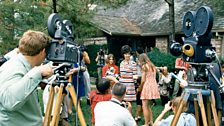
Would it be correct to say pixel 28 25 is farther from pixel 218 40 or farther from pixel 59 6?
pixel 218 40

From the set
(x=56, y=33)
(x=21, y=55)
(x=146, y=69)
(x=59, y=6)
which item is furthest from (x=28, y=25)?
(x=21, y=55)

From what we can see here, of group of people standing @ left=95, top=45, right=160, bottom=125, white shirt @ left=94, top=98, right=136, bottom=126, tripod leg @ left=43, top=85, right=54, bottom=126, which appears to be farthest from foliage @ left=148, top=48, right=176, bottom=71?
tripod leg @ left=43, top=85, right=54, bottom=126

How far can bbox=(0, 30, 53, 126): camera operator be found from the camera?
96.3 inches

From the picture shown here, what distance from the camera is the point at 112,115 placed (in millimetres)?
3957

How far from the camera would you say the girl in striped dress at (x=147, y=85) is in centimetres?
703

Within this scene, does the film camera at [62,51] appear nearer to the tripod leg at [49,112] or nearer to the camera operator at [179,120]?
the tripod leg at [49,112]

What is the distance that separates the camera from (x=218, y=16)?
698 inches

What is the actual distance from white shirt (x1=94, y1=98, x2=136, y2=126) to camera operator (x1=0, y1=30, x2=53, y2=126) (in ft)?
4.16

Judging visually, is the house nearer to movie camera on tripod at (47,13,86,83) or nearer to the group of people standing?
the group of people standing

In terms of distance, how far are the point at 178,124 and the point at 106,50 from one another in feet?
53.0

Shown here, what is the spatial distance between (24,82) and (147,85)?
16.3ft

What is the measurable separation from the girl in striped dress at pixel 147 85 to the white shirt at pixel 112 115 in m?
2.99

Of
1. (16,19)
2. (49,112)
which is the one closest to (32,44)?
(49,112)

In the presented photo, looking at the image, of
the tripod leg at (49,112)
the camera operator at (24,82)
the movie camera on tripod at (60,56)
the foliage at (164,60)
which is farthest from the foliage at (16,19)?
the camera operator at (24,82)
